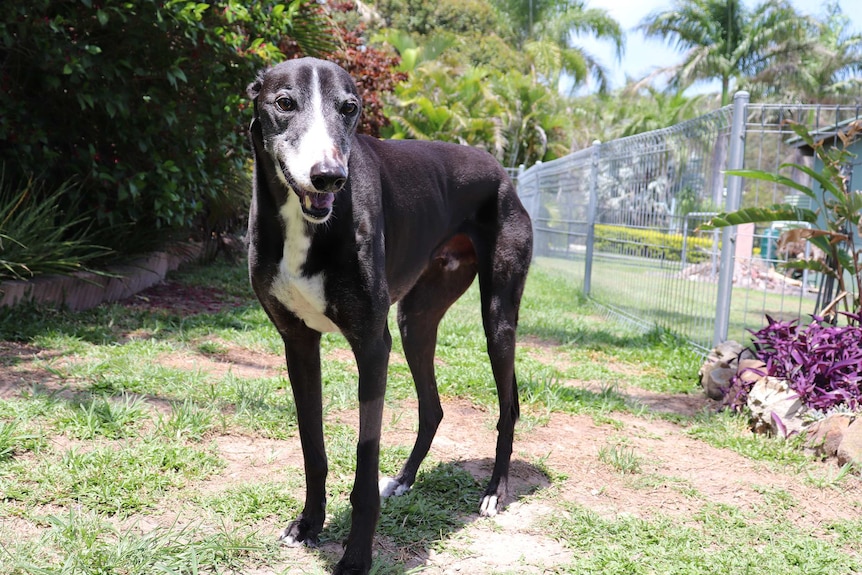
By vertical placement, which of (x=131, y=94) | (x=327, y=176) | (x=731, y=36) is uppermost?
(x=731, y=36)

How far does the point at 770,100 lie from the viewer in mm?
32500

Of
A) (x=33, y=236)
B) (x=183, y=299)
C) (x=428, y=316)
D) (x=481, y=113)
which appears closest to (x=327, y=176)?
(x=428, y=316)

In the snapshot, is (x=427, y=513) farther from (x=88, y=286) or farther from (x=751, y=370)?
(x=88, y=286)

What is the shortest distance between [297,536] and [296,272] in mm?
1030

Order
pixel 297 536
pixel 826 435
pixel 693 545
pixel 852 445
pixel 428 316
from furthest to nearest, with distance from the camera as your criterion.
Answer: pixel 826 435 < pixel 852 445 < pixel 428 316 < pixel 693 545 < pixel 297 536

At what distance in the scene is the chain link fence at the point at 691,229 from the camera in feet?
18.0

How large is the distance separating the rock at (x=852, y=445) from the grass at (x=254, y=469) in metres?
0.15

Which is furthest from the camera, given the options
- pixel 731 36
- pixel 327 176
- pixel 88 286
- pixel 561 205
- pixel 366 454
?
pixel 731 36

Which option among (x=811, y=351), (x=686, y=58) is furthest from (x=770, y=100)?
(x=811, y=351)

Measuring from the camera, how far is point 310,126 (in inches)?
87.2

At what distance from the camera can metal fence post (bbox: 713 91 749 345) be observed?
536cm

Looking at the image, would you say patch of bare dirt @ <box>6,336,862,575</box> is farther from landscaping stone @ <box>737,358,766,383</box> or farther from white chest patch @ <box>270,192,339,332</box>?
white chest patch @ <box>270,192,339,332</box>

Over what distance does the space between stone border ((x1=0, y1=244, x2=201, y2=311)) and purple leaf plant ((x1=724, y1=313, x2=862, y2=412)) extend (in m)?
4.89

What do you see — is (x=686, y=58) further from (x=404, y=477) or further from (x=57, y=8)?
(x=404, y=477)
